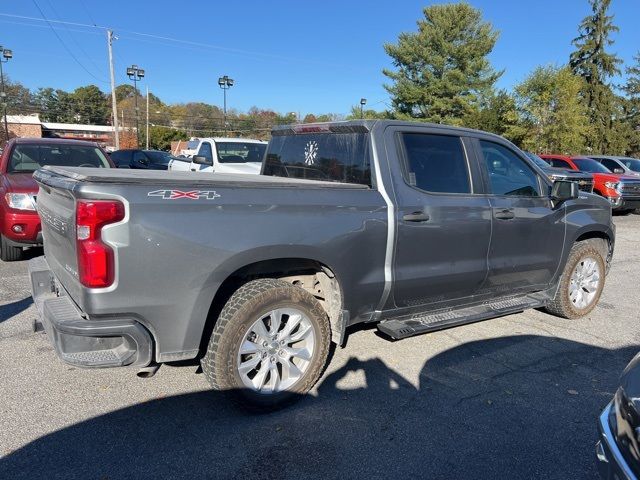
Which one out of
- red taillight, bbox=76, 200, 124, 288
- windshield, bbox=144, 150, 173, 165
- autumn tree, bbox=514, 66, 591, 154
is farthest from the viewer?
autumn tree, bbox=514, 66, 591, 154

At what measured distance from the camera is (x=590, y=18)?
4459cm

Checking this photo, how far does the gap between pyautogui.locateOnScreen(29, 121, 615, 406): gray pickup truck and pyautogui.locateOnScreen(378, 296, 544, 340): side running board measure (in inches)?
0.7

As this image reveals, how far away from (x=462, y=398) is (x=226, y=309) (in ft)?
6.03

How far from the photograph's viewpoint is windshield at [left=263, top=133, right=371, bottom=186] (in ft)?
12.2

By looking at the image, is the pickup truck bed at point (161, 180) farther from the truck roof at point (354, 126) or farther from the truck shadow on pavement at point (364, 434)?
the truck shadow on pavement at point (364, 434)

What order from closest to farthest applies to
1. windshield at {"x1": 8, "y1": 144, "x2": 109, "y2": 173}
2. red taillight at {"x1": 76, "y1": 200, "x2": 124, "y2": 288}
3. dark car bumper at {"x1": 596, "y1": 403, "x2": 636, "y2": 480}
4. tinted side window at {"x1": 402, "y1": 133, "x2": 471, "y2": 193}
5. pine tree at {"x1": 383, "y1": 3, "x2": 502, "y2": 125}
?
1. dark car bumper at {"x1": 596, "y1": 403, "x2": 636, "y2": 480}
2. red taillight at {"x1": 76, "y1": 200, "x2": 124, "y2": 288}
3. tinted side window at {"x1": 402, "y1": 133, "x2": 471, "y2": 193}
4. windshield at {"x1": 8, "y1": 144, "x2": 109, "y2": 173}
5. pine tree at {"x1": 383, "y1": 3, "x2": 502, "y2": 125}

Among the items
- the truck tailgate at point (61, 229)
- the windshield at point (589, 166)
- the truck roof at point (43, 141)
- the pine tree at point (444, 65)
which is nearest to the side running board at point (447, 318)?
the truck tailgate at point (61, 229)

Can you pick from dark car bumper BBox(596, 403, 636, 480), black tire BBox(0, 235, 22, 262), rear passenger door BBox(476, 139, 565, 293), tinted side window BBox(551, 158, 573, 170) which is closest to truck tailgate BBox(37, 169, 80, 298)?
dark car bumper BBox(596, 403, 636, 480)

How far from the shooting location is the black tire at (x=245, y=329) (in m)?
2.96

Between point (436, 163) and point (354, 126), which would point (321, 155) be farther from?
point (436, 163)

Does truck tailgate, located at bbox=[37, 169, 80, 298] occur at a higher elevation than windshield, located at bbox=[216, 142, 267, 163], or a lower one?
lower

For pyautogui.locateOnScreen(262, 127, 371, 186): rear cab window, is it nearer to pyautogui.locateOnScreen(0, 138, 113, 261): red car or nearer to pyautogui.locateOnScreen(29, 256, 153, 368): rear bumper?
pyautogui.locateOnScreen(29, 256, 153, 368): rear bumper

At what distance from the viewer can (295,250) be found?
10.3 ft

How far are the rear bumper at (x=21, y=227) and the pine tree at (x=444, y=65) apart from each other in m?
38.1
